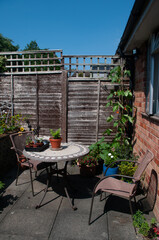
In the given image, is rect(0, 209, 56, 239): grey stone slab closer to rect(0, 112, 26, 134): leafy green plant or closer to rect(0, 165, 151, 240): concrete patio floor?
rect(0, 165, 151, 240): concrete patio floor

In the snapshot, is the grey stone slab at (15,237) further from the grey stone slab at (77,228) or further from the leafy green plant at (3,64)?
the leafy green plant at (3,64)

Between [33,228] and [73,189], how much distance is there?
1128 millimetres

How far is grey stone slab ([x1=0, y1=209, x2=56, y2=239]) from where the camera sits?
239 centimetres

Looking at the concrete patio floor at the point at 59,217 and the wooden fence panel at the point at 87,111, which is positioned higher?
the wooden fence panel at the point at 87,111

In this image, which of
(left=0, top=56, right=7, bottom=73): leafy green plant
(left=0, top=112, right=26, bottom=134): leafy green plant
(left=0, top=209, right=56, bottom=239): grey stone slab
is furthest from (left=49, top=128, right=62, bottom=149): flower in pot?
(left=0, top=56, right=7, bottom=73): leafy green plant

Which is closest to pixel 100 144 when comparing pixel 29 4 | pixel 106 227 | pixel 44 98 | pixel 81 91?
pixel 81 91

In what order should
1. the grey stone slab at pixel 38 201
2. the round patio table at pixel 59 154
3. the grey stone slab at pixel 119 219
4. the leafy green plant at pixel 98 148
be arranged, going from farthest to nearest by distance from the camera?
1. the leafy green plant at pixel 98 148
2. the grey stone slab at pixel 38 201
3. the round patio table at pixel 59 154
4. the grey stone slab at pixel 119 219

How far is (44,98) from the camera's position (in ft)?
16.8

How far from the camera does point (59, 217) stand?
2703 mm

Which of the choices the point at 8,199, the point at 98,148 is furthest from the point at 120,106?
the point at 8,199

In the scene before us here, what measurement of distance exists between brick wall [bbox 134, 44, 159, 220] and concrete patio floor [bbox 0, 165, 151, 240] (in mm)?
605

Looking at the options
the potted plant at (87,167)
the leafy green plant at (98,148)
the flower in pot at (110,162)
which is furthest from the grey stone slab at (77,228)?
the leafy green plant at (98,148)

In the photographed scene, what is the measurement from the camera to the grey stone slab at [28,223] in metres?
2.39

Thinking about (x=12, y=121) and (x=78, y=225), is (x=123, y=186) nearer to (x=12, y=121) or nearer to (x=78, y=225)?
(x=78, y=225)
